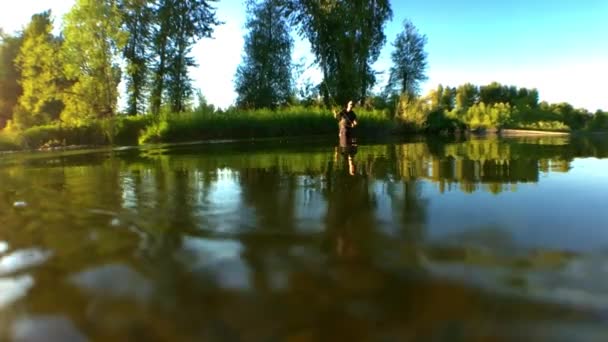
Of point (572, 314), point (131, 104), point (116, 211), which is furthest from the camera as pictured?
point (131, 104)

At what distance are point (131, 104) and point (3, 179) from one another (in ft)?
72.9

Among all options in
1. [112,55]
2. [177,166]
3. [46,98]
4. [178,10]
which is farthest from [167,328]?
[178,10]

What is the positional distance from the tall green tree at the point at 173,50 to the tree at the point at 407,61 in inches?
816

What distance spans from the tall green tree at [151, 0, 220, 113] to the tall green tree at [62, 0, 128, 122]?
11.9 ft

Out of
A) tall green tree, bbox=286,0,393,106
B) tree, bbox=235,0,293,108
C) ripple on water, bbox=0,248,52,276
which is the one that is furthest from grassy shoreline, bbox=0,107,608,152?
ripple on water, bbox=0,248,52,276

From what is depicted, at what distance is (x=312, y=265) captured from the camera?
9.93 ft

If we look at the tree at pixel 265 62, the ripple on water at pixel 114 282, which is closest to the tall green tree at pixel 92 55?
the tree at pixel 265 62

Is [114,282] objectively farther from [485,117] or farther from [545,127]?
[545,127]

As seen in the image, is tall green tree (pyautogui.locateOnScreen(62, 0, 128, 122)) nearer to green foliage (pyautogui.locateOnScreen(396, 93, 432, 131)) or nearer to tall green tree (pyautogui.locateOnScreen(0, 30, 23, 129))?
green foliage (pyautogui.locateOnScreen(396, 93, 432, 131))

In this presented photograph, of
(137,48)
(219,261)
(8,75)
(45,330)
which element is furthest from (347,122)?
(8,75)

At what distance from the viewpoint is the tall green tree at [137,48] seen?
1157 inches

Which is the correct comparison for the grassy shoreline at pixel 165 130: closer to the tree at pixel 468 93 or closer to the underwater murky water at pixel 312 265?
the underwater murky water at pixel 312 265

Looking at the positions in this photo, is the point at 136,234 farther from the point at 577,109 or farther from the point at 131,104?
the point at 577,109

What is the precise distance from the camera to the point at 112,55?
2727cm
